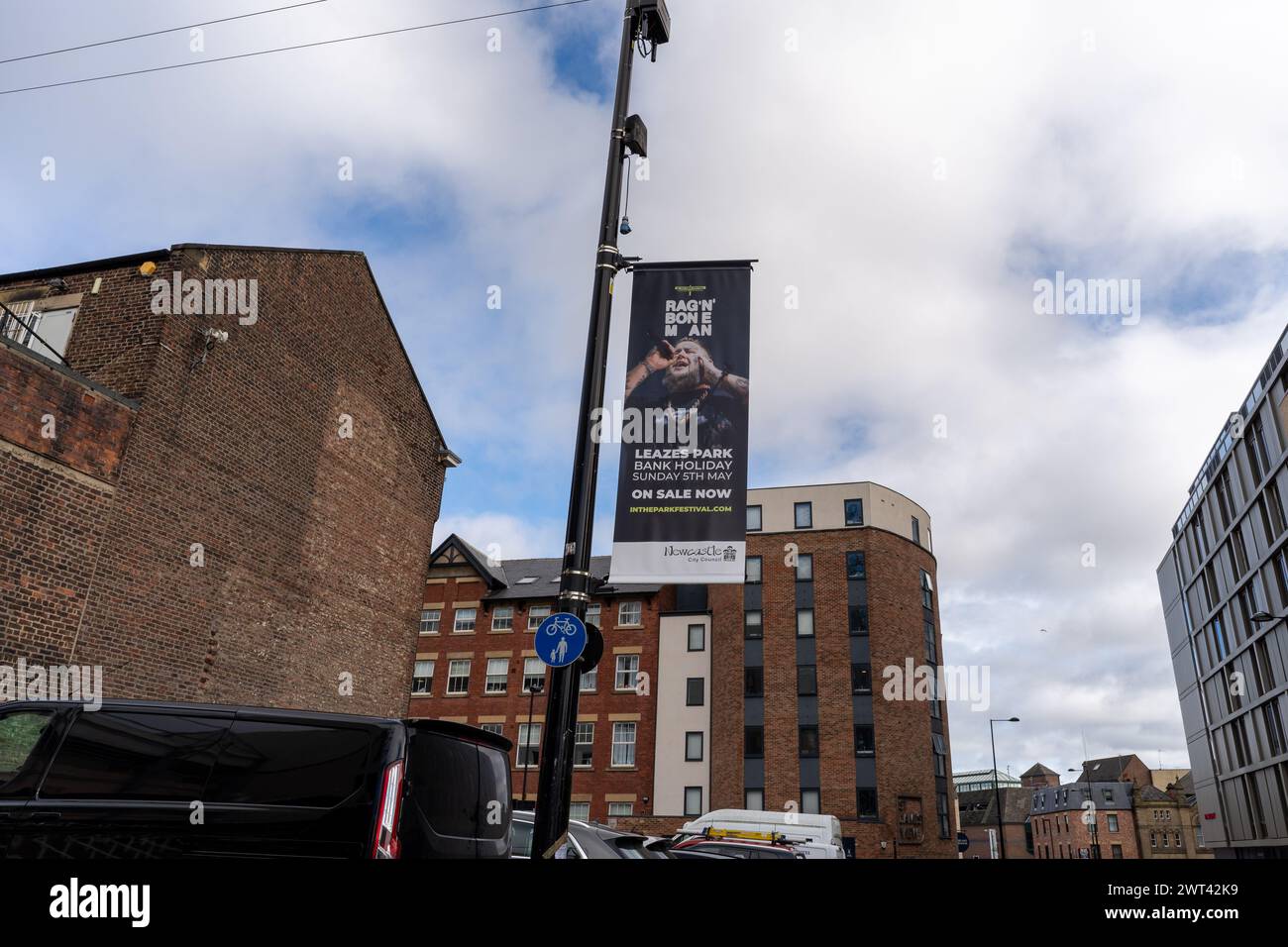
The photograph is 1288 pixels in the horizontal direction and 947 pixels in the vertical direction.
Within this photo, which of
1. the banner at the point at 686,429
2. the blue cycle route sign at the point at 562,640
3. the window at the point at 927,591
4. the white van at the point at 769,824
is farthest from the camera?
the window at the point at 927,591

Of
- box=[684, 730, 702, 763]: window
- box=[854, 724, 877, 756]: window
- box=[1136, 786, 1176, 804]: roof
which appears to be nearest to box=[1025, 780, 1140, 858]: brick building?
box=[1136, 786, 1176, 804]: roof

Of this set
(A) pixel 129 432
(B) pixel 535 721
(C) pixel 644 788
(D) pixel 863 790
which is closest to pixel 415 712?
(B) pixel 535 721

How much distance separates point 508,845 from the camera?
7.35 meters

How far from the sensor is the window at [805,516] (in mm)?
49750

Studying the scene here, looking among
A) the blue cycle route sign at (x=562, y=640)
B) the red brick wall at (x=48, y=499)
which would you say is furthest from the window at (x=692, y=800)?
the blue cycle route sign at (x=562, y=640)

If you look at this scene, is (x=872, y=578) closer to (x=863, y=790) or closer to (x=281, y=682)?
(x=863, y=790)

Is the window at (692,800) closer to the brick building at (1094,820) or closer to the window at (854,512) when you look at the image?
the window at (854,512)

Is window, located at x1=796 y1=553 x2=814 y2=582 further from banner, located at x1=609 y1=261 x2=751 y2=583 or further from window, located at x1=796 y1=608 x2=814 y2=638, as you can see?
banner, located at x1=609 y1=261 x2=751 y2=583

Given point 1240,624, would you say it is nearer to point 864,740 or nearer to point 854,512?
point 854,512

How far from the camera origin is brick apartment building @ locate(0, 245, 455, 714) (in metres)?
13.3

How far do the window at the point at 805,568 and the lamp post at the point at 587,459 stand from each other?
4086 centimetres

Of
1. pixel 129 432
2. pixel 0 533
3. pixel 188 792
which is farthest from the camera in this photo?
pixel 129 432

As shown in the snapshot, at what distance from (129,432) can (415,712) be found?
118 ft

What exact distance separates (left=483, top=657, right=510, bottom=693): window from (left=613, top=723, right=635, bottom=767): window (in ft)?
21.3
